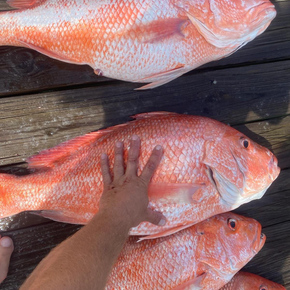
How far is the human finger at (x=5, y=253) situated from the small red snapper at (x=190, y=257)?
0.67m

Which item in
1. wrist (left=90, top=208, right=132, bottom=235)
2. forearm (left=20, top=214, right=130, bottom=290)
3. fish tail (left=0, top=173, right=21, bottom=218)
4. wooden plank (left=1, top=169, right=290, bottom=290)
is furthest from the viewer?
wooden plank (left=1, top=169, right=290, bottom=290)

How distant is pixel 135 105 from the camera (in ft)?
5.57

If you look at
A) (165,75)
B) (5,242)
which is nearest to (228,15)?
(165,75)

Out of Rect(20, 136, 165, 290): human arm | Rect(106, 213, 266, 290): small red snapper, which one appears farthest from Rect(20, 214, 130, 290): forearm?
Rect(106, 213, 266, 290): small red snapper

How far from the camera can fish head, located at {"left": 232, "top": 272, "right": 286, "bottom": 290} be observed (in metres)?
1.75

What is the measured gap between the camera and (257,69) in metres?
1.80

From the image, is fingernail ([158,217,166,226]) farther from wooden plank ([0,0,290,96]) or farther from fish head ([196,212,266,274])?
wooden plank ([0,0,290,96])

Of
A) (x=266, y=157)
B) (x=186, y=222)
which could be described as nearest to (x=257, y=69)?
(x=266, y=157)

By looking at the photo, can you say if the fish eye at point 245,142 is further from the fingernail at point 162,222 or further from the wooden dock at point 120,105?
the fingernail at point 162,222

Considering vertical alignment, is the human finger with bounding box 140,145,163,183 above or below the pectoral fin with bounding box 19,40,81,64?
below

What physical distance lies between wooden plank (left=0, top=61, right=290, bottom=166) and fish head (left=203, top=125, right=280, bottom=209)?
385 millimetres

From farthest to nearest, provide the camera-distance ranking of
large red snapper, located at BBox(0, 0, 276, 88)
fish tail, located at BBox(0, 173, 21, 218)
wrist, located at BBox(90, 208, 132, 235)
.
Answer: fish tail, located at BBox(0, 173, 21, 218)
large red snapper, located at BBox(0, 0, 276, 88)
wrist, located at BBox(90, 208, 132, 235)

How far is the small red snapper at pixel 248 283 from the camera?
5.74 feet

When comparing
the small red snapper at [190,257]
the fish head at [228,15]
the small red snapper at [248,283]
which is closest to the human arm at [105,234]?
the small red snapper at [190,257]
